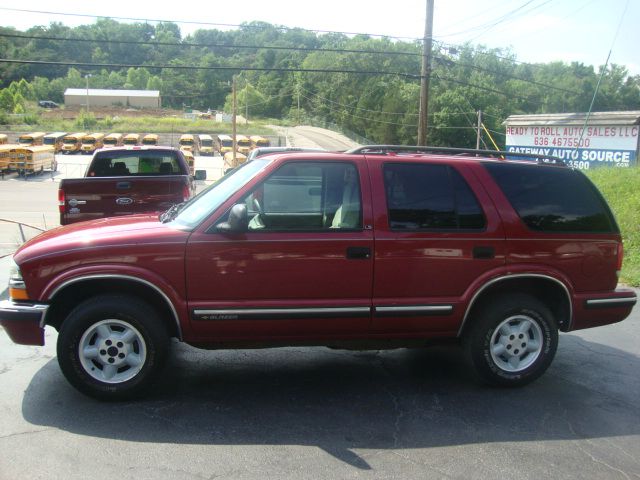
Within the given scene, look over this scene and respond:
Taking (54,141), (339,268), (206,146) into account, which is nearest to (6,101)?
(54,141)

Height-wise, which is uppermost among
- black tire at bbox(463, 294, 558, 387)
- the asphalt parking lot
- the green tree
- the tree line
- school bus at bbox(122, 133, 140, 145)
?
the tree line

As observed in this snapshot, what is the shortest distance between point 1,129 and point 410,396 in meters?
88.2

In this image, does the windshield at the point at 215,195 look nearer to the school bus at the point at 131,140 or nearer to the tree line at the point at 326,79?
the tree line at the point at 326,79

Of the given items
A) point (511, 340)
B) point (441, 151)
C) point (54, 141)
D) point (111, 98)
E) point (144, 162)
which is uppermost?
point (111, 98)

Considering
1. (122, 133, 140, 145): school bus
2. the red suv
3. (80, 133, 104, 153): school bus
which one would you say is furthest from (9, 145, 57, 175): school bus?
the red suv

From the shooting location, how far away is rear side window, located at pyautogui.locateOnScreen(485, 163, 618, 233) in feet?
16.3

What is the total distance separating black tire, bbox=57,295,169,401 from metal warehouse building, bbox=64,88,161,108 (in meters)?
125

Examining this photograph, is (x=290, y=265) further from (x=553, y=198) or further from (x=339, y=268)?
(x=553, y=198)

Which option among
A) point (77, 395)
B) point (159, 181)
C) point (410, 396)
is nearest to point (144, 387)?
point (77, 395)

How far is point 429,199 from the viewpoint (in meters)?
4.82

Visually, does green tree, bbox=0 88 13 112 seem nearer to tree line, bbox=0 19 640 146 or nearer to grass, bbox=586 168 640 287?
tree line, bbox=0 19 640 146

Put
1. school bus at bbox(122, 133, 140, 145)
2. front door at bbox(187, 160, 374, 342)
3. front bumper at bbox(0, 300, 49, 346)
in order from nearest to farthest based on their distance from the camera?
front bumper at bbox(0, 300, 49, 346) < front door at bbox(187, 160, 374, 342) < school bus at bbox(122, 133, 140, 145)

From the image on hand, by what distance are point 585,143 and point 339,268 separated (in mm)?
18004

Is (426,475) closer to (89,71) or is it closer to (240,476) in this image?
(240,476)
